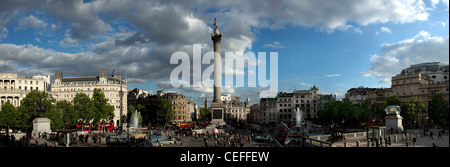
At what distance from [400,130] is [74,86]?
3838 inches

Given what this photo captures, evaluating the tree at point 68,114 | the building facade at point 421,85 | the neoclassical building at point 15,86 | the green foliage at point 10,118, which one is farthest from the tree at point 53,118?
A: the building facade at point 421,85

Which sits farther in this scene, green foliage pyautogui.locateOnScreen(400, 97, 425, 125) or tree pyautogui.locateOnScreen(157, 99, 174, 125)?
tree pyautogui.locateOnScreen(157, 99, 174, 125)

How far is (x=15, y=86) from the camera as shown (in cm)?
9181

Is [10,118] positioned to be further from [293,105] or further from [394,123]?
[293,105]

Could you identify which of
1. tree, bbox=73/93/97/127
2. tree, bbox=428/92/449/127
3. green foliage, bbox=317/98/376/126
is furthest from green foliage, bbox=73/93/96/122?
tree, bbox=428/92/449/127

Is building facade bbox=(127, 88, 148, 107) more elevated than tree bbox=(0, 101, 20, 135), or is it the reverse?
building facade bbox=(127, 88, 148, 107)

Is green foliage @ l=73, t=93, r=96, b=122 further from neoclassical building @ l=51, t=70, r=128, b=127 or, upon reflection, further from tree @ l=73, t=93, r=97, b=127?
neoclassical building @ l=51, t=70, r=128, b=127

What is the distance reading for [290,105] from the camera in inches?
5256

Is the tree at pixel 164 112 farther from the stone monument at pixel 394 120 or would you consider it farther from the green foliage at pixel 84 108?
the stone monument at pixel 394 120

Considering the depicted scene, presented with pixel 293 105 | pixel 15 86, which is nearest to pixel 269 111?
pixel 293 105

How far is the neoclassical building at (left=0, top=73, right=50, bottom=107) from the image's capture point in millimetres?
83062

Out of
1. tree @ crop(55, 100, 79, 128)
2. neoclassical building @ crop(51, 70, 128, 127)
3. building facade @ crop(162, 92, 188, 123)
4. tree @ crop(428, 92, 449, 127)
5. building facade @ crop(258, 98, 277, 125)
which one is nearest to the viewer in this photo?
tree @ crop(428, 92, 449, 127)
